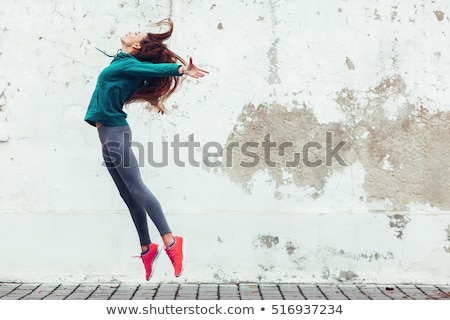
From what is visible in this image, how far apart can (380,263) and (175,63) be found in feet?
9.96

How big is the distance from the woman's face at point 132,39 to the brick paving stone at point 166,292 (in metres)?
2.56

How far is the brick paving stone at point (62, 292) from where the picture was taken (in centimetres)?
611

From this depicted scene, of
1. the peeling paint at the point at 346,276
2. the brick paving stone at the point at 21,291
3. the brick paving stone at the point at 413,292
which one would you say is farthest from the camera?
the peeling paint at the point at 346,276

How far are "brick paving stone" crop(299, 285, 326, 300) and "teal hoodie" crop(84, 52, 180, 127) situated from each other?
2.54 metres

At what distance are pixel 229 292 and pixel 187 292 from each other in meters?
0.42

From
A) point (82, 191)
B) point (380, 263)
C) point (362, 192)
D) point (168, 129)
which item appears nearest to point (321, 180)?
point (362, 192)

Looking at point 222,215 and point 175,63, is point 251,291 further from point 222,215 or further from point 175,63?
point 175,63

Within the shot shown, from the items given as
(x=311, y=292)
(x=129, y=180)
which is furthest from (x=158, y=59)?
(x=311, y=292)

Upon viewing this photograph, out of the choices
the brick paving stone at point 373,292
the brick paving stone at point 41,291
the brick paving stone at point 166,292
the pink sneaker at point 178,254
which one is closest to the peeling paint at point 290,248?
the brick paving stone at point 373,292

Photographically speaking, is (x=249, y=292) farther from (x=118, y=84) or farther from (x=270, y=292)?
(x=118, y=84)

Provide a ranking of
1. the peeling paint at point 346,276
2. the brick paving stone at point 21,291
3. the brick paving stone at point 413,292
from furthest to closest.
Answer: the peeling paint at point 346,276 → the brick paving stone at point 413,292 → the brick paving stone at point 21,291

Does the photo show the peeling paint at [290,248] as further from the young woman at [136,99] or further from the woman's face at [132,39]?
the woman's face at [132,39]

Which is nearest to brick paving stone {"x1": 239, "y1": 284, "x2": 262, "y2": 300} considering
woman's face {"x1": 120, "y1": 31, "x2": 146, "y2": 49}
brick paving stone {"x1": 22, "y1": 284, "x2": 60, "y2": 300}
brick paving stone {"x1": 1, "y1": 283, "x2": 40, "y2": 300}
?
brick paving stone {"x1": 22, "y1": 284, "x2": 60, "y2": 300}

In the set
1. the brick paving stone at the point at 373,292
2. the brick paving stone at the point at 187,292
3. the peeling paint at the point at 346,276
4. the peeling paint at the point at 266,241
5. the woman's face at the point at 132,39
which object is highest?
the woman's face at the point at 132,39
